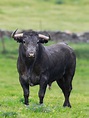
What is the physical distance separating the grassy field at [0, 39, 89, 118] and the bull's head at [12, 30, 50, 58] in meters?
1.44

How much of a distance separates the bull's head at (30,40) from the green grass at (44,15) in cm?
3261

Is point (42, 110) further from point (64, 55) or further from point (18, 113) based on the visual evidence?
point (64, 55)

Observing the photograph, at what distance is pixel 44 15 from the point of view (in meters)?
59.6

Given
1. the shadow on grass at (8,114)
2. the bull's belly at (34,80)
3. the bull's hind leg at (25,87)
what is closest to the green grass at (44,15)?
the bull's hind leg at (25,87)

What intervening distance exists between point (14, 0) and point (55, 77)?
52977mm

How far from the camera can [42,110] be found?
13.9 metres

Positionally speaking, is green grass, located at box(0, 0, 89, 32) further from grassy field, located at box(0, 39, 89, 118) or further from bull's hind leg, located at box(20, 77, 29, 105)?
bull's hind leg, located at box(20, 77, 29, 105)

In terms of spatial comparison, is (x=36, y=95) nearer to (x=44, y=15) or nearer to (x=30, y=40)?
(x=30, y=40)

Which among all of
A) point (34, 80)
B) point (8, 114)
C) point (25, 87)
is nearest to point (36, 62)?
point (34, 80)

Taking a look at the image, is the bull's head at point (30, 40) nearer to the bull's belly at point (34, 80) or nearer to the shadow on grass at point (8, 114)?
the bull's belly at point (34, 80)

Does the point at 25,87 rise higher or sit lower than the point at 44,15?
higher

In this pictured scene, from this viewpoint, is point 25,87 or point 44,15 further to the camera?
point 44,15

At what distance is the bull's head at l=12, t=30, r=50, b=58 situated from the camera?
14.4 metres

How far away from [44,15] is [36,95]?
39.3 m
